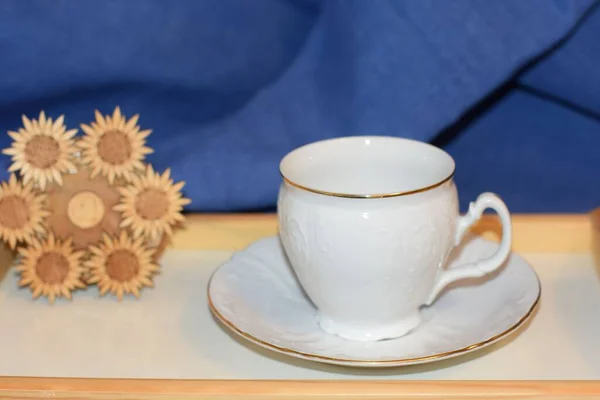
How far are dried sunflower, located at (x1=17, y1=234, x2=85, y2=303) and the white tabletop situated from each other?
0.5 inches

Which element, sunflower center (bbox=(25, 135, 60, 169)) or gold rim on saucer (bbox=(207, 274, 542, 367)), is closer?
gold rim on saucer (bbox=(207, 274, 542, 367))

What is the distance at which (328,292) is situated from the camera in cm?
55

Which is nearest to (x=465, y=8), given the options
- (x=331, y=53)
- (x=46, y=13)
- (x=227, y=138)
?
(x=331, y=53)

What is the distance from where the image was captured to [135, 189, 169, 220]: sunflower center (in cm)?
66

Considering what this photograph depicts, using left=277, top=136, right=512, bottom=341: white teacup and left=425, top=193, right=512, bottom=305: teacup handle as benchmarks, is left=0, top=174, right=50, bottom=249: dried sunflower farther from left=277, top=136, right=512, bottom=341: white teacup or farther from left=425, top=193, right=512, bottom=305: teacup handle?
left=425, top=193, right=512, bottom=305: teacup handle

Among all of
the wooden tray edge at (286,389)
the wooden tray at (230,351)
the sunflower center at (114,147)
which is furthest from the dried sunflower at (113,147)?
the wooden tray edge at (286,389)

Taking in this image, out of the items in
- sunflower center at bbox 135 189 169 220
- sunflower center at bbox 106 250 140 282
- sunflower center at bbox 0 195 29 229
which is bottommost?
sunflower center at bbox 106 250 140 282

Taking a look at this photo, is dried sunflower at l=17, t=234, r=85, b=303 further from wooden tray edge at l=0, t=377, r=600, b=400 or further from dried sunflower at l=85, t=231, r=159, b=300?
wooden tray edge at l=0, t=377, r=600, b=400

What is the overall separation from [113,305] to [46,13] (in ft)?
0.96

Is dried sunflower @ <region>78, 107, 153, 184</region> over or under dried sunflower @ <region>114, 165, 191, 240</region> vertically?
over

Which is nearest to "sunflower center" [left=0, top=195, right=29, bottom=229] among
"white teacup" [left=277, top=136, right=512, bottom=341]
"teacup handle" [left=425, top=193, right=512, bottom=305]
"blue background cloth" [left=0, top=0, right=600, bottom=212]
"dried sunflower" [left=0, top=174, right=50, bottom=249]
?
"dried sunflower" [left=0, top=174, right=50, bottom=249]

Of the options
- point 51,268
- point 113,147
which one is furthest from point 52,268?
point 113,147

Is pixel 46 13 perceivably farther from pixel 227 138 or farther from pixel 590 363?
pixel 590 363

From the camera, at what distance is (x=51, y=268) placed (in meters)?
0.65
